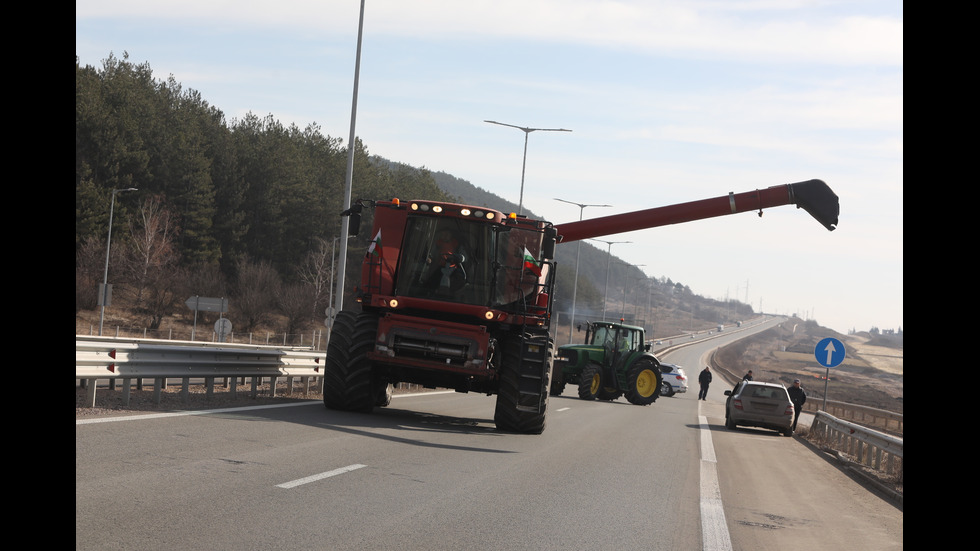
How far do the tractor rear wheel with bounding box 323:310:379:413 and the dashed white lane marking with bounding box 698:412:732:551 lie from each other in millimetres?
5594

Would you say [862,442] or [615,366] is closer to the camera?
[862,442]

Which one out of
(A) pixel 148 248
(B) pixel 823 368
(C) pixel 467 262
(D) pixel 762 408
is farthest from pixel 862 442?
(B) pixel 823 368

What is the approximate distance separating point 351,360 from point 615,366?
60.1ft

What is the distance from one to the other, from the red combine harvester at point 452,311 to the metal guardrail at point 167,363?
1889mm

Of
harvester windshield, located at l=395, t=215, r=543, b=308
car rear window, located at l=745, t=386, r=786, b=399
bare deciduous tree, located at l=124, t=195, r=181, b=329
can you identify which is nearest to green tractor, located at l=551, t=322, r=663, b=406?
car rear window, located at l=745, t=386, r=786, b=399

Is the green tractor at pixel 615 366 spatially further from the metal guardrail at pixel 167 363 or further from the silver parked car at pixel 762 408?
the metal guardrail at pixel 167 363

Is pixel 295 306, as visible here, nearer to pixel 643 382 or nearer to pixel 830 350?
pixel 643 382

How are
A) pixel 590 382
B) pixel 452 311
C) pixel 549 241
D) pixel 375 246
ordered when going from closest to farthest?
pixel 549 241 → pixel 452 311 → pixel 375 246 → pixel 590 382

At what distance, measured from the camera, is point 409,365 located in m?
16.2

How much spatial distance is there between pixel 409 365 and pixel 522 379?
184cm

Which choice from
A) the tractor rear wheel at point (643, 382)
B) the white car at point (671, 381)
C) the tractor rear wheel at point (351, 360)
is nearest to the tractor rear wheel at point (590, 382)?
the tractor rear wheel at point (643, 382)

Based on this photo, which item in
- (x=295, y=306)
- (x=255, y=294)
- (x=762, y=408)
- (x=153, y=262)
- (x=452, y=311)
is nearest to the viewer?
(x=452, y=311)

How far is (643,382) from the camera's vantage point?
32.8 m

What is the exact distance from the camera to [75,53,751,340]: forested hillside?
64.7 meters
